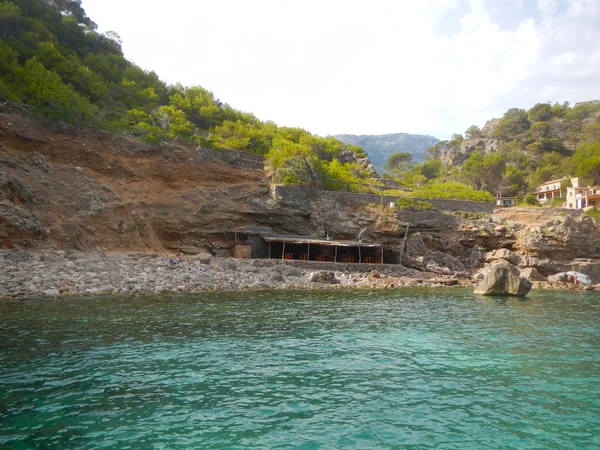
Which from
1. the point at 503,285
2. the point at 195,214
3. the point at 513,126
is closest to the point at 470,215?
the point at 503,285

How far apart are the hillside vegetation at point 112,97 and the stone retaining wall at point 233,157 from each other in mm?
1206

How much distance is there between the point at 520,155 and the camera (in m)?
76.2

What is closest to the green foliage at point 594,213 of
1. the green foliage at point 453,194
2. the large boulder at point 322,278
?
the green foliage at point 453,194

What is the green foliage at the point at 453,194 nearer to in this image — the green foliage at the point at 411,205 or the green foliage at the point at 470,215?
the green foliage at the point at 411,205

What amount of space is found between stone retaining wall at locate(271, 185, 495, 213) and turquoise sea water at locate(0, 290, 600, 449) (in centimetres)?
2118

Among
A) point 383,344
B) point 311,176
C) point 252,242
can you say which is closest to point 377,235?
point 311,176

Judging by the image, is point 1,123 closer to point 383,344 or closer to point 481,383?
point 383,344

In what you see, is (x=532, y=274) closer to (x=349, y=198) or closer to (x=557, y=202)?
(x=349, y=198)

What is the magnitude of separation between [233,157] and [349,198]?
11839 mm

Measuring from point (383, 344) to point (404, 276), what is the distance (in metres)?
21.4

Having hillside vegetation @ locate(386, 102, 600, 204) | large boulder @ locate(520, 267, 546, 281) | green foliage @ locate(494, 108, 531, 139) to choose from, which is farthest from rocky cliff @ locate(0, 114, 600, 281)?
green foliage @ locate(494, 108, 531, 139)

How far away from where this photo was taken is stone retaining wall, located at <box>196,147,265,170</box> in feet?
118

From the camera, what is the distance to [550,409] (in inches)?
285

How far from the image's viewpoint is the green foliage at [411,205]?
128ft
